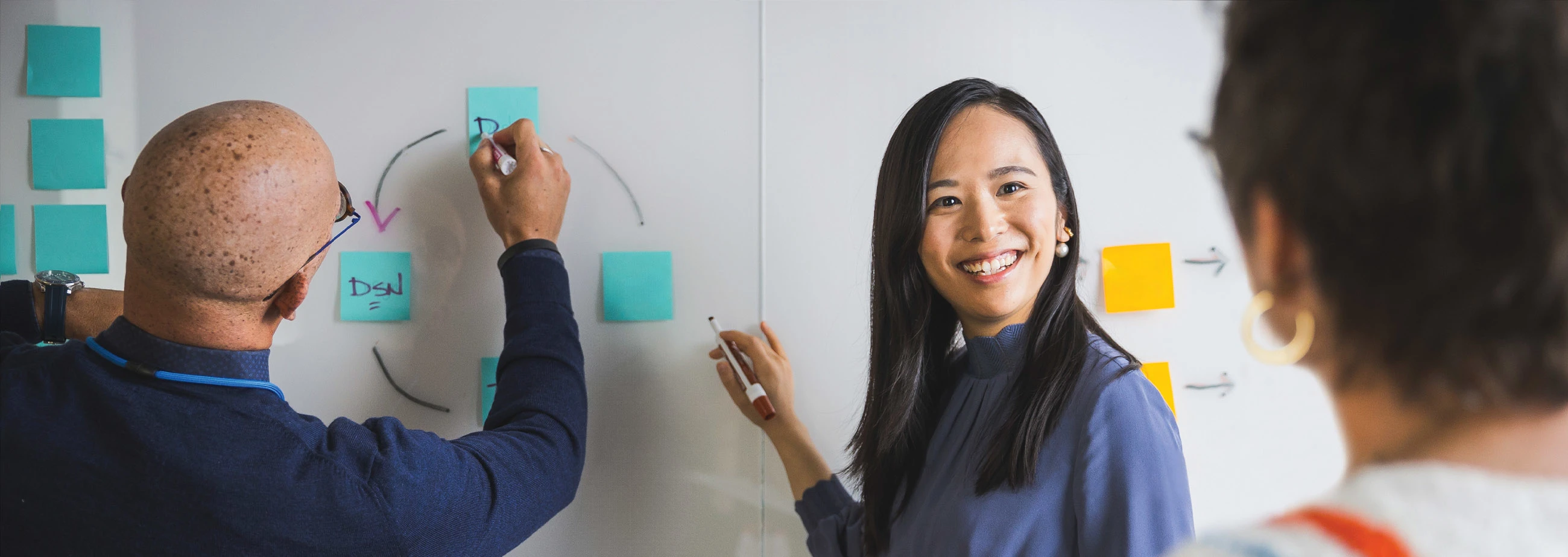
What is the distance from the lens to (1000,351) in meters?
0.94

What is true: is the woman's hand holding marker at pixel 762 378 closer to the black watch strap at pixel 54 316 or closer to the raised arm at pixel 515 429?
the raised arm at pixel 515 429

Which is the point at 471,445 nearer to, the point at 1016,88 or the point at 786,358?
the point at 786,358

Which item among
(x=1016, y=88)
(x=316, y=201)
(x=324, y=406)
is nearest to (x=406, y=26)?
(x=316, y=201)

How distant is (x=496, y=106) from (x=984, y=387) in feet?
2.44

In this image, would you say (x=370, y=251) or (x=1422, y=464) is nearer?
(x=1422, y=464)

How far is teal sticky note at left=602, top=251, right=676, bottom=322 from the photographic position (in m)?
1.12

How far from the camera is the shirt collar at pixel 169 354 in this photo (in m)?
0.72

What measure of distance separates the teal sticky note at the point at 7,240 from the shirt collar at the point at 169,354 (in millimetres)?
482

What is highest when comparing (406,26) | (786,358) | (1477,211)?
(406,26)

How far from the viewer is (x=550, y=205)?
1037 mm

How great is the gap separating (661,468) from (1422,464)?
0.93 metres

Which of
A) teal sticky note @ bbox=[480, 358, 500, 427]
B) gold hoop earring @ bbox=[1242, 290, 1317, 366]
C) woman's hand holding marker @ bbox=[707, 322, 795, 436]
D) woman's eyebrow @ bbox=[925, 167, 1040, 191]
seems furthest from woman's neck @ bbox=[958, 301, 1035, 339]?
teal sticky note @ bbox=[480, 358, 500, 427]

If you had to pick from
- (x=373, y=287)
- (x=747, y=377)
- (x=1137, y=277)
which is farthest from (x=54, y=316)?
(x=1137, y=277)

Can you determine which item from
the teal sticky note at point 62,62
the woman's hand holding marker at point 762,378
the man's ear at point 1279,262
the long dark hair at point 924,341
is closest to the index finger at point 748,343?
the woman's hand holding marker at point 762,378
